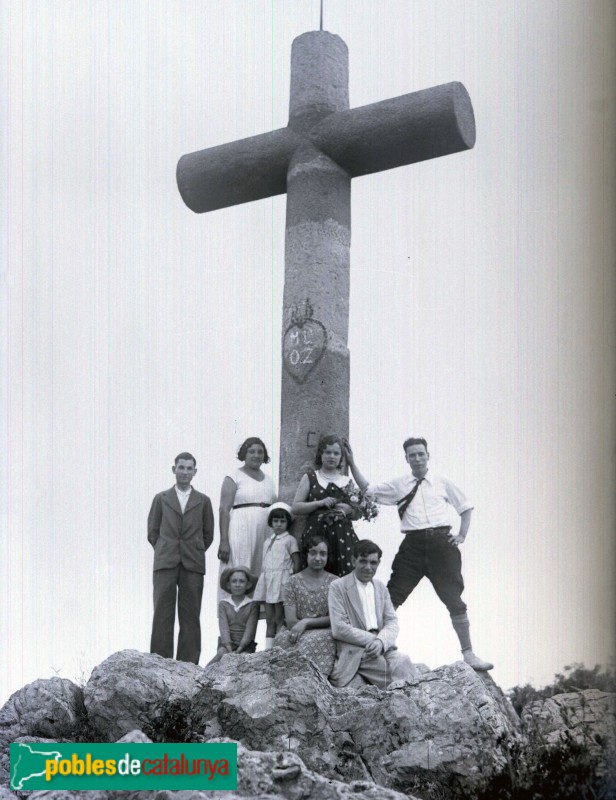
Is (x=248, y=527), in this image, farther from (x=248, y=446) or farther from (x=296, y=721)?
(x=296, y=721)

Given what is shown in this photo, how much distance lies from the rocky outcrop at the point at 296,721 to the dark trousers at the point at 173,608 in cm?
107

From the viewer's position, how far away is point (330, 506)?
826 centimetres

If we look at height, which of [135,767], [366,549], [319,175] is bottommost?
[135,767]

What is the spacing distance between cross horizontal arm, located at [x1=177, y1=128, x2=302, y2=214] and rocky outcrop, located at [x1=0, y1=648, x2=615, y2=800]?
433cm

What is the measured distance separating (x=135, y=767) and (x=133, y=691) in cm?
131

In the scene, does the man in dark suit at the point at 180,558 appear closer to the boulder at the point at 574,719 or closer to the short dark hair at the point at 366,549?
the short dark hair at the point at 366,549

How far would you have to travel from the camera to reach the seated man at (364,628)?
730 centimetres

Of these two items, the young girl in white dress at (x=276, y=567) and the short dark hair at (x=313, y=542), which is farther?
the young girl in white dress at (x=276, y=567)

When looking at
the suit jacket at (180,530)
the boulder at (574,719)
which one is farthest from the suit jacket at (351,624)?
the suit jacket at (180,530)

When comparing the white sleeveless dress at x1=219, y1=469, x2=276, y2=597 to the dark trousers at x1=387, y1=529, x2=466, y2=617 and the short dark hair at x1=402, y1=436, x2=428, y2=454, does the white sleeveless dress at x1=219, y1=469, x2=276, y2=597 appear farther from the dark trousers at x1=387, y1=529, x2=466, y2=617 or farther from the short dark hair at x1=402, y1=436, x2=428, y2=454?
the short dark hair at x1=402, y1=436, x2=428, y2=454

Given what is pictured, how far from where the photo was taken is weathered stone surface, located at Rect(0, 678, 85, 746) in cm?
735

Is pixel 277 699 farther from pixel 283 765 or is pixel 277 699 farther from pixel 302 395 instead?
pixel 302 395

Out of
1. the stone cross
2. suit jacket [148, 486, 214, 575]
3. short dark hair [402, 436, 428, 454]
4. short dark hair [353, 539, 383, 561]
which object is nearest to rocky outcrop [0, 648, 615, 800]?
short dark hair [353, 539, 383, 561]

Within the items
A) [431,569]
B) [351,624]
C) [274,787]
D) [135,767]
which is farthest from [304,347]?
[274,787]
